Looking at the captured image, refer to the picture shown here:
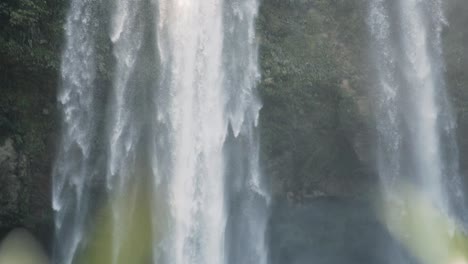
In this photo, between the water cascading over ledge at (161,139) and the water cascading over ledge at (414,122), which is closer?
the water cascading over ledge at (161,139)

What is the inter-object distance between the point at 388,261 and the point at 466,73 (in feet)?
22.1

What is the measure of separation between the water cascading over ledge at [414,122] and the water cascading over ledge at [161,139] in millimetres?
4181

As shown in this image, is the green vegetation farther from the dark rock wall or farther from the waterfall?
the waterfall

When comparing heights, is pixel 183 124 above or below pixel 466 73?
below

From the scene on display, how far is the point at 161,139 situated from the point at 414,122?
27.4ft

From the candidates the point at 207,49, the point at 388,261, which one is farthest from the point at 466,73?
the point at 207,49

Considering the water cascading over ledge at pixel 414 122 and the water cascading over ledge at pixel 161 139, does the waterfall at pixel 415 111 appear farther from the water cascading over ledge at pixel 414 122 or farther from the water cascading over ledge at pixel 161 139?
the water cascading over ledge at pixel 161 139

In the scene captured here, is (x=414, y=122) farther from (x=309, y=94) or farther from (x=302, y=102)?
(x=302, y=102)

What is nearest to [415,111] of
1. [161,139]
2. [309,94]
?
[309,94]

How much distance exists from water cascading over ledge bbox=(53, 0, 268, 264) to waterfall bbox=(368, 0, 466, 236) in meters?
4.16

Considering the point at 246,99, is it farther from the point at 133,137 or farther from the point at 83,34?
the point at 83,34

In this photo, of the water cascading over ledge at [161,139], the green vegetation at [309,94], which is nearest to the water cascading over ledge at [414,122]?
the green vegetation at [309,94]

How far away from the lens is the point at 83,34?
17.3 m

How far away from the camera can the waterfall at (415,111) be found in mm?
18469
